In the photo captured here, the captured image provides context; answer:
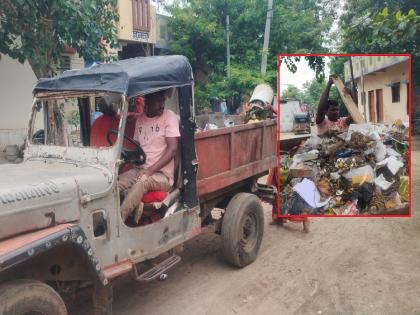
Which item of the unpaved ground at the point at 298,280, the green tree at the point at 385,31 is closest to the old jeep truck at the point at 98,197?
the unpaved ground at the point at 298,280

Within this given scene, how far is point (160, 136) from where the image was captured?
395 centimetres

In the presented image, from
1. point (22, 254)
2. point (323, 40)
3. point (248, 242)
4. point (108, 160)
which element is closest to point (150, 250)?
point (108, 160)

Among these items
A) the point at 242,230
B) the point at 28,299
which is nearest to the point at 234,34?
the point at 242,230

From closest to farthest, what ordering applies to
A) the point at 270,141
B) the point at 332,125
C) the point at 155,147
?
the point at 332,125 < the point at 155,147 < the point at 270,141

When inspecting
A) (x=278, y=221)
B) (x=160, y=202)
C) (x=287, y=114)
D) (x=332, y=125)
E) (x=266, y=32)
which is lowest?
(x=278, y=221)

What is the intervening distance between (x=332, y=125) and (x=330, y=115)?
0.33 ft

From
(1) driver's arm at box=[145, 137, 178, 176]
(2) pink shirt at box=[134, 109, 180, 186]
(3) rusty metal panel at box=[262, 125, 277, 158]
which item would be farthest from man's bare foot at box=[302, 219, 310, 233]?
(1) driver's arm at box=[145, 137, 178, 176]

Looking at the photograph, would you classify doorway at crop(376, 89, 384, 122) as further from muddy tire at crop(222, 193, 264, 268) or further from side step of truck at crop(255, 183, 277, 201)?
side step of truck at crop(255, 183, 277, 201)

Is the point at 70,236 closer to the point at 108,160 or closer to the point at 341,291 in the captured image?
the point at 108,160

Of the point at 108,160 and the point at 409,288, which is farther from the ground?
the point at 108,160

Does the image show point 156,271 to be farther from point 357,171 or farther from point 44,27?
point 44,27

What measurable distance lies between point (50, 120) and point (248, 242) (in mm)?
2544

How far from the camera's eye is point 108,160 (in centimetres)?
336

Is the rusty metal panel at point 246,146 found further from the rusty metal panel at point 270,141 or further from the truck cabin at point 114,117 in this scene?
the truck cabin at point 114,117
